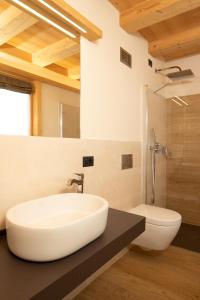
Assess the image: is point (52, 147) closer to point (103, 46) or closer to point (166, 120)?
point (103, 46)

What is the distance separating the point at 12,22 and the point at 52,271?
1.22 m

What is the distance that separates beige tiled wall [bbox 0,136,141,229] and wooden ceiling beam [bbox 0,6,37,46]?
21.1 inches

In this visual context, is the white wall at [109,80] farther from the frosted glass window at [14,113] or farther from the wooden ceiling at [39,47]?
the frosted glass window at [14,113]

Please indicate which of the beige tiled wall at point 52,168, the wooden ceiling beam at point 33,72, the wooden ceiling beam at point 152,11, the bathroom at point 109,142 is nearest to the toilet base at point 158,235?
the bathroom at point 109,142

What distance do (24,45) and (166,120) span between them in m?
2.30

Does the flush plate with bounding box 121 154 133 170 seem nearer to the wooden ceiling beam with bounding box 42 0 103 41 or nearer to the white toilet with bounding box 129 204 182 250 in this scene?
the white toilet with bounding box 129 204 182 250

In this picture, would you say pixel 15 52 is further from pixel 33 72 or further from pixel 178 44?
pixel 178 44

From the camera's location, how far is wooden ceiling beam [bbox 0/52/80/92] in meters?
1.08

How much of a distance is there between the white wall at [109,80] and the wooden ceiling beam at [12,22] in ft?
1.34

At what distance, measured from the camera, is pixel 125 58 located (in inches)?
82.3

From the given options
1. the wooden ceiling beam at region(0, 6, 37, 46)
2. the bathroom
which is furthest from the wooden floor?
the wooden ceiling beam at region(0, 6, 37, 46)

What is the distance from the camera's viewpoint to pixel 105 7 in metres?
1.80

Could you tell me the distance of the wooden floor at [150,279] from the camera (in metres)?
1.53

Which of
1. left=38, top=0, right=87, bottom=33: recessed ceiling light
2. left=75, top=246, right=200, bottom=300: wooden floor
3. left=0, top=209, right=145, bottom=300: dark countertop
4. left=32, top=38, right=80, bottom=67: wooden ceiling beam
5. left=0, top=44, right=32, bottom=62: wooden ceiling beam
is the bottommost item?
left=75, top=246, right=200, bottom=300: wooden floor
